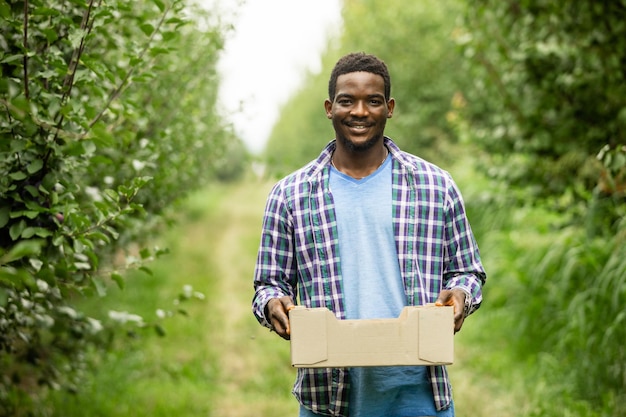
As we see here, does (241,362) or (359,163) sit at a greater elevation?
(359,163)

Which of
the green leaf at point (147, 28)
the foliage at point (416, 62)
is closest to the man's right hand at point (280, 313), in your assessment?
the green leaf at point (147, 28)

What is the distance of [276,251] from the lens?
2.71 m

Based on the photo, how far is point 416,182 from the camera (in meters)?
2.67

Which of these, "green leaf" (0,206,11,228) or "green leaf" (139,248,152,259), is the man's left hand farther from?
"green leaf" (0,206,11,228)

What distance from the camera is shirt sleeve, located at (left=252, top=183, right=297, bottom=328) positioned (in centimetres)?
268

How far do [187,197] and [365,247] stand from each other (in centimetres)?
407

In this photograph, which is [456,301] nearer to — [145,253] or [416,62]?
[145,253]

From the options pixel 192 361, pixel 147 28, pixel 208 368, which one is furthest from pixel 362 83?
pixel 192 361

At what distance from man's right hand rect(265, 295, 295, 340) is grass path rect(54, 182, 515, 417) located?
114 cm

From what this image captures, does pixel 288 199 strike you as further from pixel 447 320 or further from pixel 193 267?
pixel 193 267

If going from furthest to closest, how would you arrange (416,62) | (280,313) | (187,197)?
(416,62) < (187,197) < (280,313)

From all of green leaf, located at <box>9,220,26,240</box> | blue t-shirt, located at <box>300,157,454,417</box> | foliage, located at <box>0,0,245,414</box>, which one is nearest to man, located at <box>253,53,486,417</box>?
blue t-shirt, located at <box>300,157,454,417</box>

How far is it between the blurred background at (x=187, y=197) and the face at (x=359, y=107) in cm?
73

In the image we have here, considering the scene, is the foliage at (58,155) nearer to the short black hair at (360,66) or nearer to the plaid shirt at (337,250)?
the plaid shirt at (337,250)
